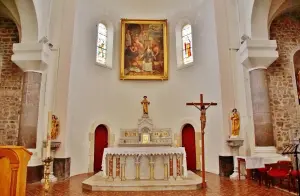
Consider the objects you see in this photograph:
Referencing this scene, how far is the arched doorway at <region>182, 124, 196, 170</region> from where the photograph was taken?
11.6m

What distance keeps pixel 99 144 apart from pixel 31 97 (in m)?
3.95

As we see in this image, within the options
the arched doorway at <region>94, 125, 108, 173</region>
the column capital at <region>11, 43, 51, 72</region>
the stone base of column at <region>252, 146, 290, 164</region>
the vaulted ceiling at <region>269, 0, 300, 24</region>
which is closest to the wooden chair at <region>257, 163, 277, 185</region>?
the stone base of column at <region>252, 146, 290, 164</region>

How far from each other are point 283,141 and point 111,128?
7094 millimetres

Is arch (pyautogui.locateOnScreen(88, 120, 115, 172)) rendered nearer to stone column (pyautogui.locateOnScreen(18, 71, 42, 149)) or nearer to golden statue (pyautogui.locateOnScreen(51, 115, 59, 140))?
golden statue (pyautogui.locateOnScreen(51, 115, 59, 140))

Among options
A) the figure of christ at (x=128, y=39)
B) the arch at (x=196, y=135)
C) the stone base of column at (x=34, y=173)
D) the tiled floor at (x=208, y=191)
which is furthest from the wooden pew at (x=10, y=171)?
the figure of christ at (x=128, y=39)

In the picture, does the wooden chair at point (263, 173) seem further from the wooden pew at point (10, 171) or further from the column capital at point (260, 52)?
the wooden pew at point (10, 171)

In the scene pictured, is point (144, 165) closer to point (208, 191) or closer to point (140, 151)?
point (140, 151)

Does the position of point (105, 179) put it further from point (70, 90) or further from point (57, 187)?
point (70, 90)

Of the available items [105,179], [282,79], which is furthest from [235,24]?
[105,179]

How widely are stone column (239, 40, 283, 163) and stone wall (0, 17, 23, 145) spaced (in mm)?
8397

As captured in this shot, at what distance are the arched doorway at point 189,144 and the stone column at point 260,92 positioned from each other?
324 centimetres

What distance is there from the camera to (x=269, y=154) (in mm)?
8320

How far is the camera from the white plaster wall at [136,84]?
10352 millimetres

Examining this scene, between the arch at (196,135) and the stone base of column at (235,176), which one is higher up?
the arch at (196,135)
